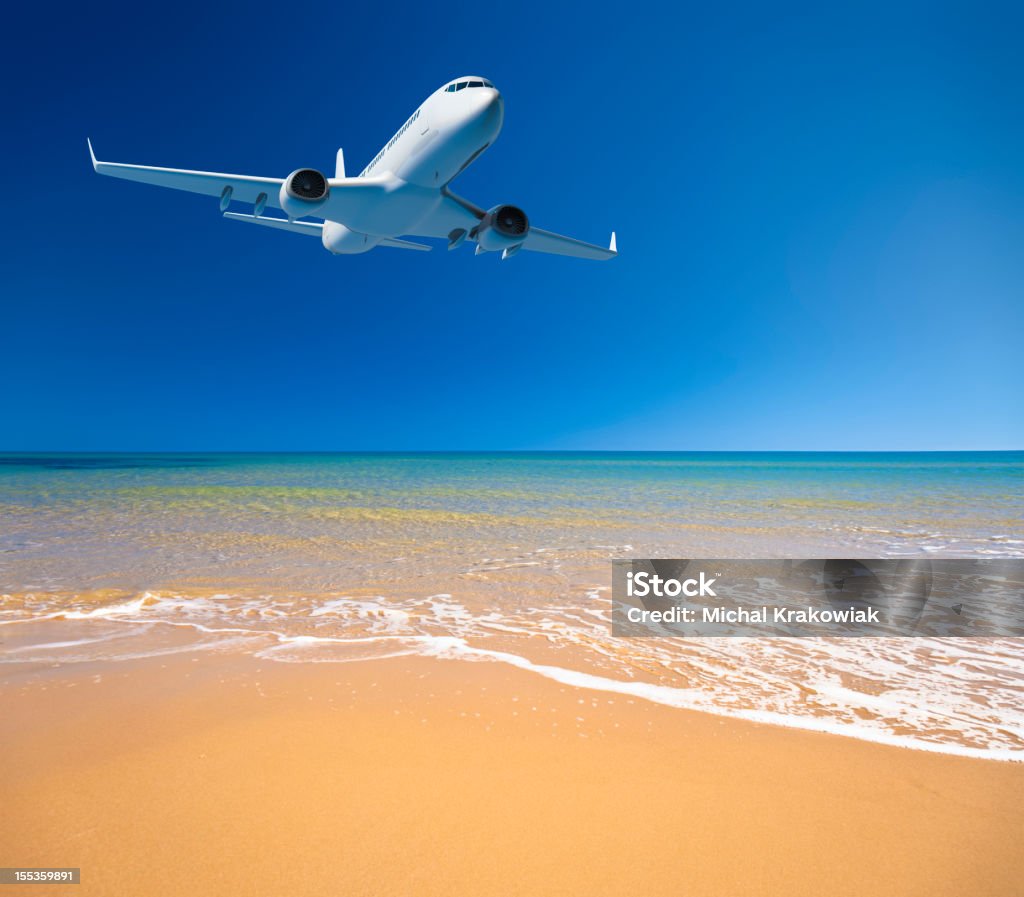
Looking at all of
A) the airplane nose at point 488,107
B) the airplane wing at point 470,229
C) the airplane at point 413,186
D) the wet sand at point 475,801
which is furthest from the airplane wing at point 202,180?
the wet sand at point 475,801

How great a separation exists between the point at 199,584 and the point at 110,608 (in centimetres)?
148

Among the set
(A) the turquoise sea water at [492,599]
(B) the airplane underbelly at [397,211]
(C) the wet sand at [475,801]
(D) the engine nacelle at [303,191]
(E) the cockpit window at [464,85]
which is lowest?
(A) the turquoise sea water at [492,599]

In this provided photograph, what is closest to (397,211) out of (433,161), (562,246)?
(433,161)

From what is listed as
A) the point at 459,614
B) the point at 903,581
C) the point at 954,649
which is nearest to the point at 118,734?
the point at 459,614

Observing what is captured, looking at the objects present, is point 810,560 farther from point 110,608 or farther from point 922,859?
point 110,608

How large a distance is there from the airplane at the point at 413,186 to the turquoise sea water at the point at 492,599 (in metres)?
13.1

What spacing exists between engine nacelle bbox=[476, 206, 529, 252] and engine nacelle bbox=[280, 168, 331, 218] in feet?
24.0

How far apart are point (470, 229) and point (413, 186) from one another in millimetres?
5184

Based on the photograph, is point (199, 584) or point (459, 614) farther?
point (199, 584)

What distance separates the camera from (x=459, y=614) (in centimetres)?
666

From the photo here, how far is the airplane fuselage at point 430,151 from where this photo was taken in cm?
1859

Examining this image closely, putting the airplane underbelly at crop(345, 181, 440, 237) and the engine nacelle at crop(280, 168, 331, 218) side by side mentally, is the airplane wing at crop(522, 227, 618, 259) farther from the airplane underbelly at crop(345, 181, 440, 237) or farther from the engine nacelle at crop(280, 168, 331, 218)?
the engine nacelle at crop(280, 168, 331, 218)

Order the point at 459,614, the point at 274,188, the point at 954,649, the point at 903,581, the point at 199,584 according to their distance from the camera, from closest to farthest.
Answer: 1. the point at 954,649
2. the point at 459,614
3. the point at 199,584
4. the point at 903,581
5. the point at 274,188

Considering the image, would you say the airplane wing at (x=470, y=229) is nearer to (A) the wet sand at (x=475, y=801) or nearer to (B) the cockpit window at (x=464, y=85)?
(B) the cockpit window at (x=464, y=85)
